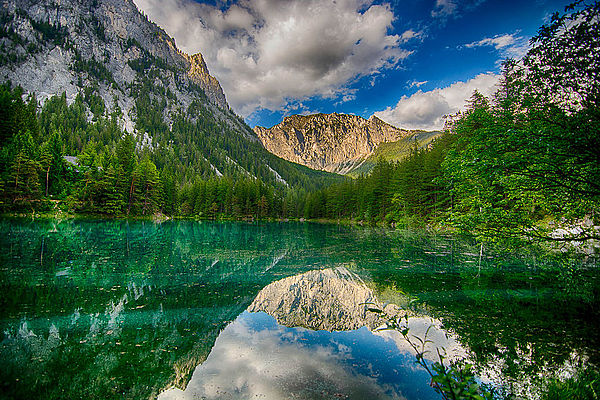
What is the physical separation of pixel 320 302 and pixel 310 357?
174 inches

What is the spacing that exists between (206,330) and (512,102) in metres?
11.9

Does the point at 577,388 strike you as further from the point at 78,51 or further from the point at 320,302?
the point at 78,51

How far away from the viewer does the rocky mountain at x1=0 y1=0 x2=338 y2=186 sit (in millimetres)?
123750

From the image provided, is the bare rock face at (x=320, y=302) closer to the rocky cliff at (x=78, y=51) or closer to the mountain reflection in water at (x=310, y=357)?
the mountain reflection in water at (x=310, y=357)

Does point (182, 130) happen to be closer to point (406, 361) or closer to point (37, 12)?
point (37, 12)

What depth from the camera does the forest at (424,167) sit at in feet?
20.1

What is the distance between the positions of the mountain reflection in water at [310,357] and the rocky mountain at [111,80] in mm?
114902

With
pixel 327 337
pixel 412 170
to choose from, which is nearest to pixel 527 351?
pixel 327 337

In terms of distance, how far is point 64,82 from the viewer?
13388cm

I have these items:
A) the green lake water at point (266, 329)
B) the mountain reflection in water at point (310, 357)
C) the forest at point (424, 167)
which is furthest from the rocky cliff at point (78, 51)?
the mountain reflection in water at point (310, 357)

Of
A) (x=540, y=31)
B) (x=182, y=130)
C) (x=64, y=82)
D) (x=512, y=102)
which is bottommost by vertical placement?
(x=512, y=102)

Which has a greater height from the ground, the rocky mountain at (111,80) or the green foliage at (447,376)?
the rocky mountain at (111,80)

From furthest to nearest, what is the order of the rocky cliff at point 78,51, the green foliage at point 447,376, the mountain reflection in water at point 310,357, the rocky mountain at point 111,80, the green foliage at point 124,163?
the rocky cliff at point 78,51 < the rocky mountain at point 111,80 < the green foliage at point 124,163 < the mountain reflection in water at point 310,357 < the green foliage at point 447,376

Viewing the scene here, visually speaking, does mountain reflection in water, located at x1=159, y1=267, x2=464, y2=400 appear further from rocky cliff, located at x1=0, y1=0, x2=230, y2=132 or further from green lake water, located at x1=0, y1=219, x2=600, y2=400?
rocky cliff, located at x1=0, y1=0, x2=230, y2=132
